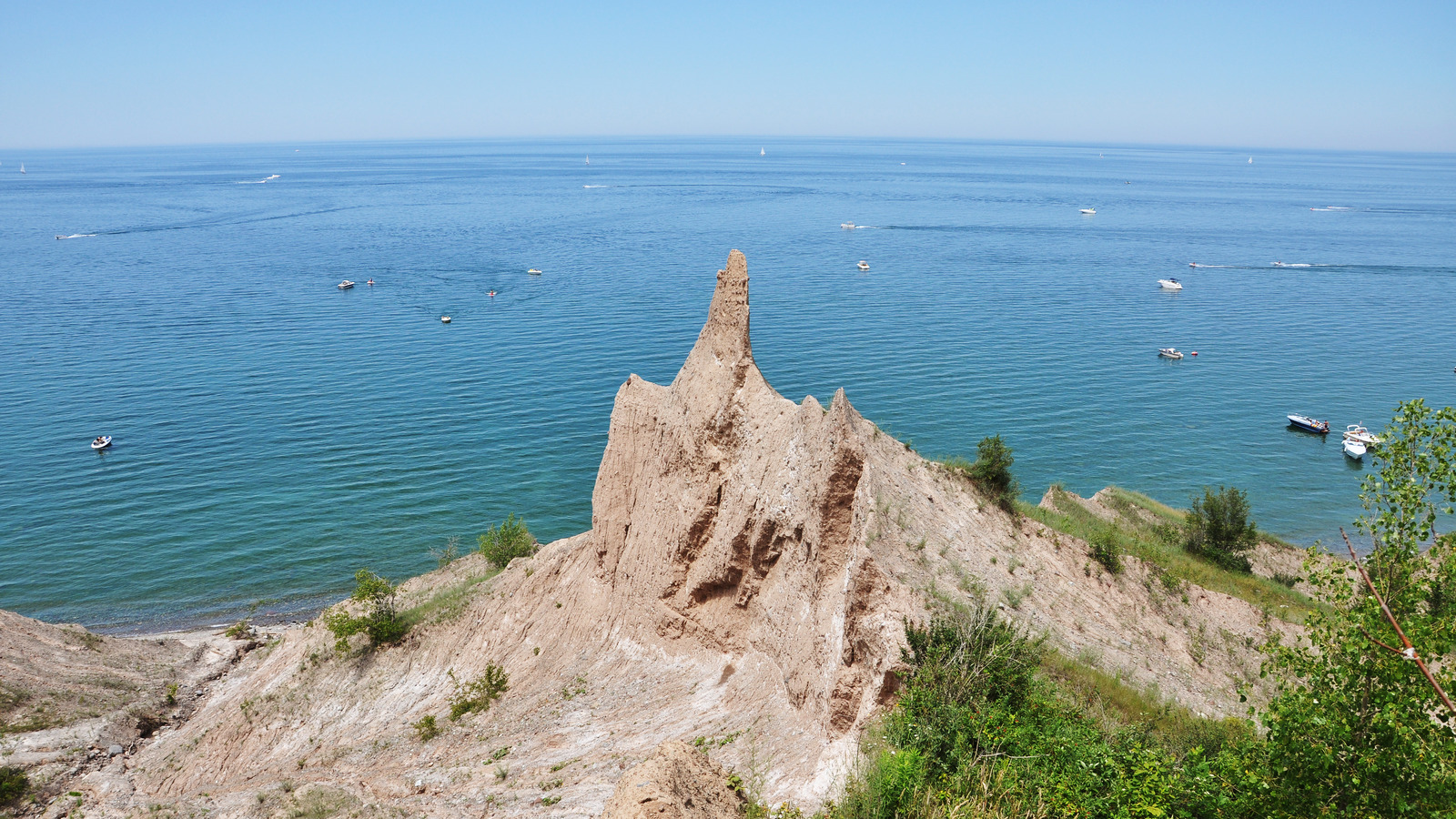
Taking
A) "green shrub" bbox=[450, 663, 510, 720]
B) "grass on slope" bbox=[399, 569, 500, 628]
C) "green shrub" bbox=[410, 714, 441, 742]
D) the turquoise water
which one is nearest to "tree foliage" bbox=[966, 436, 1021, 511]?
"green shrub" bbox=[450, 663, 510, 720]

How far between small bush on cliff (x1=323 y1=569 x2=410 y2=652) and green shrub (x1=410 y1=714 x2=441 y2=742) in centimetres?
641

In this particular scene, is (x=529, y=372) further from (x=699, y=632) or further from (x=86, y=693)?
(x=699, y=632)

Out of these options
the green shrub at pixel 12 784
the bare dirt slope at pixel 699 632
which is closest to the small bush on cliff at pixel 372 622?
the bare dirt slope at pixel 699 632

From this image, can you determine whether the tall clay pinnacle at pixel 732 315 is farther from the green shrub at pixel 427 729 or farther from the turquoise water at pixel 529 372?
the turquoise water at pixel 529 372

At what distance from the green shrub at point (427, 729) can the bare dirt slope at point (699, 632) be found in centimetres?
45

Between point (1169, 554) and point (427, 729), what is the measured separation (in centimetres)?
3033

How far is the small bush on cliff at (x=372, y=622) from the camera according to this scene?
3419 centimetres

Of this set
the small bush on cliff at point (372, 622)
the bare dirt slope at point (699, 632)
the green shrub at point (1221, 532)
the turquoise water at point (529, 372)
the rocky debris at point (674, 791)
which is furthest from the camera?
the turquoise water at point (529, 372)

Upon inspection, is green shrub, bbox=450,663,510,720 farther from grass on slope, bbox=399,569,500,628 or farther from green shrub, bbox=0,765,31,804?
green shrub, bbox=0,765,31,804

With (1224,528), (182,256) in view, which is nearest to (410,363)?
(1224,528)

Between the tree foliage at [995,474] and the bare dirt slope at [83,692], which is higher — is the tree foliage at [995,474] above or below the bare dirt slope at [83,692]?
above

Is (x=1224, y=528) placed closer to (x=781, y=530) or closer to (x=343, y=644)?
(x=781, y=530)

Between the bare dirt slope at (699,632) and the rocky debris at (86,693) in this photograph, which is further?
the rocky debris at (86,693)

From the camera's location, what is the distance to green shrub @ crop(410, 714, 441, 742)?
27859 millimetres
